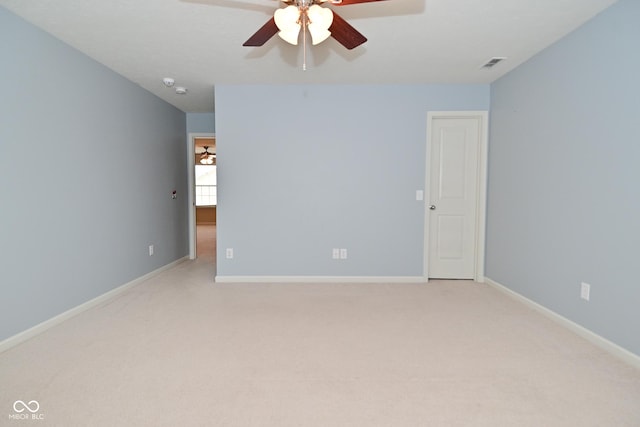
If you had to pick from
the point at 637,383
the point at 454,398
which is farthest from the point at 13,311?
the point at 637,383

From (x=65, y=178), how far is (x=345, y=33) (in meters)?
2.62

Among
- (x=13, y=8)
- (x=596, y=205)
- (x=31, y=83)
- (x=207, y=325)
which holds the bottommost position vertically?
(x=207, y=325)

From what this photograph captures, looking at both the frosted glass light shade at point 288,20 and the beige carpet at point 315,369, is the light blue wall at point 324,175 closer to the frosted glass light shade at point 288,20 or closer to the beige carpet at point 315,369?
the beige carpet at point 315,369

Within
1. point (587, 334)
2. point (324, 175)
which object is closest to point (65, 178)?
point (324, 175)

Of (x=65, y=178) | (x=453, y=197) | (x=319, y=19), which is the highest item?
(x=319, y=19)

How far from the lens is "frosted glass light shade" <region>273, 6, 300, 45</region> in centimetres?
174

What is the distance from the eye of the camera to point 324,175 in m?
3.76

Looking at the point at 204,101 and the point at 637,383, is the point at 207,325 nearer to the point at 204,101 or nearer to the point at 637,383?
the point at 637,383

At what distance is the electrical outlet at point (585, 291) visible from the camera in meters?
2.30

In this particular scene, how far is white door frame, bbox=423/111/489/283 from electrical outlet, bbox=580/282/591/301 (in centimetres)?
139

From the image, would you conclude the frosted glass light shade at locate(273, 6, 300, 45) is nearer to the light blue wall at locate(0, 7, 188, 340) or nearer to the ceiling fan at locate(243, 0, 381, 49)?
the ceiling fan at locate(243, 0, 381, 49)

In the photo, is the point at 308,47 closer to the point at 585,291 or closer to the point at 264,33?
the point at 264,33

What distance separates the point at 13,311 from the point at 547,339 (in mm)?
3944

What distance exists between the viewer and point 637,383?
1.74 meters
